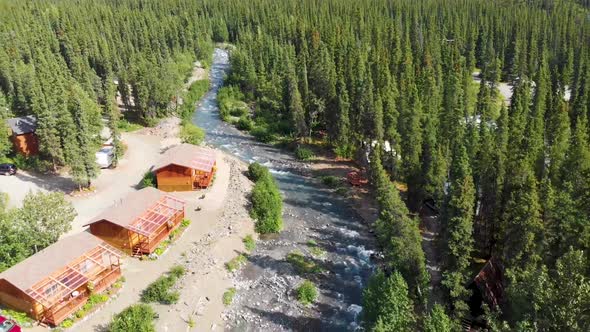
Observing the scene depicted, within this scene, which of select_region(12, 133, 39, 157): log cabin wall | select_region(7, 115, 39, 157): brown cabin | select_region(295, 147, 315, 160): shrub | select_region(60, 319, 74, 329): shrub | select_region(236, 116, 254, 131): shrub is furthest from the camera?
select_region(236, 116, 254, 131): shrub

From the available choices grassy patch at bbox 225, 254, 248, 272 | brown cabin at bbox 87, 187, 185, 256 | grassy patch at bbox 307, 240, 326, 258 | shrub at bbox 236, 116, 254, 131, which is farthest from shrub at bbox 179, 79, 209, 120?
grassy patch at bbox 225, 254, 248, 272

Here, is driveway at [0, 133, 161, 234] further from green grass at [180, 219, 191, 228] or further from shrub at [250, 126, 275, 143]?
shrub at [250, 126, 275, 143]

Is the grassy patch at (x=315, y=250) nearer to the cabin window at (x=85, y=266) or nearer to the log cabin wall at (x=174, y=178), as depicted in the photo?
the log cabin wall at (x=174, y=178)

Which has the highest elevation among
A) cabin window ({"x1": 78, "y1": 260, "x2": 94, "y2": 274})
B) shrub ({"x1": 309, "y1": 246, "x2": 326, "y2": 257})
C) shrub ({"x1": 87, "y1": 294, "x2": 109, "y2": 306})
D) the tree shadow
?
cabin window ({"x1": 78, "y1": 260, "x2": 94, "y2": 274})

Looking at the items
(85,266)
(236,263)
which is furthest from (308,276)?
(85,266)

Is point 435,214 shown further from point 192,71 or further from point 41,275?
point 192,71

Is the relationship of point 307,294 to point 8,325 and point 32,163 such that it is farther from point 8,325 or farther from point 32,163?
point 32,163

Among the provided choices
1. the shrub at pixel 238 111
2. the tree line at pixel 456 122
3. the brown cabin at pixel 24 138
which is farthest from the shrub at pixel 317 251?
the shrub at pixel 238 111
